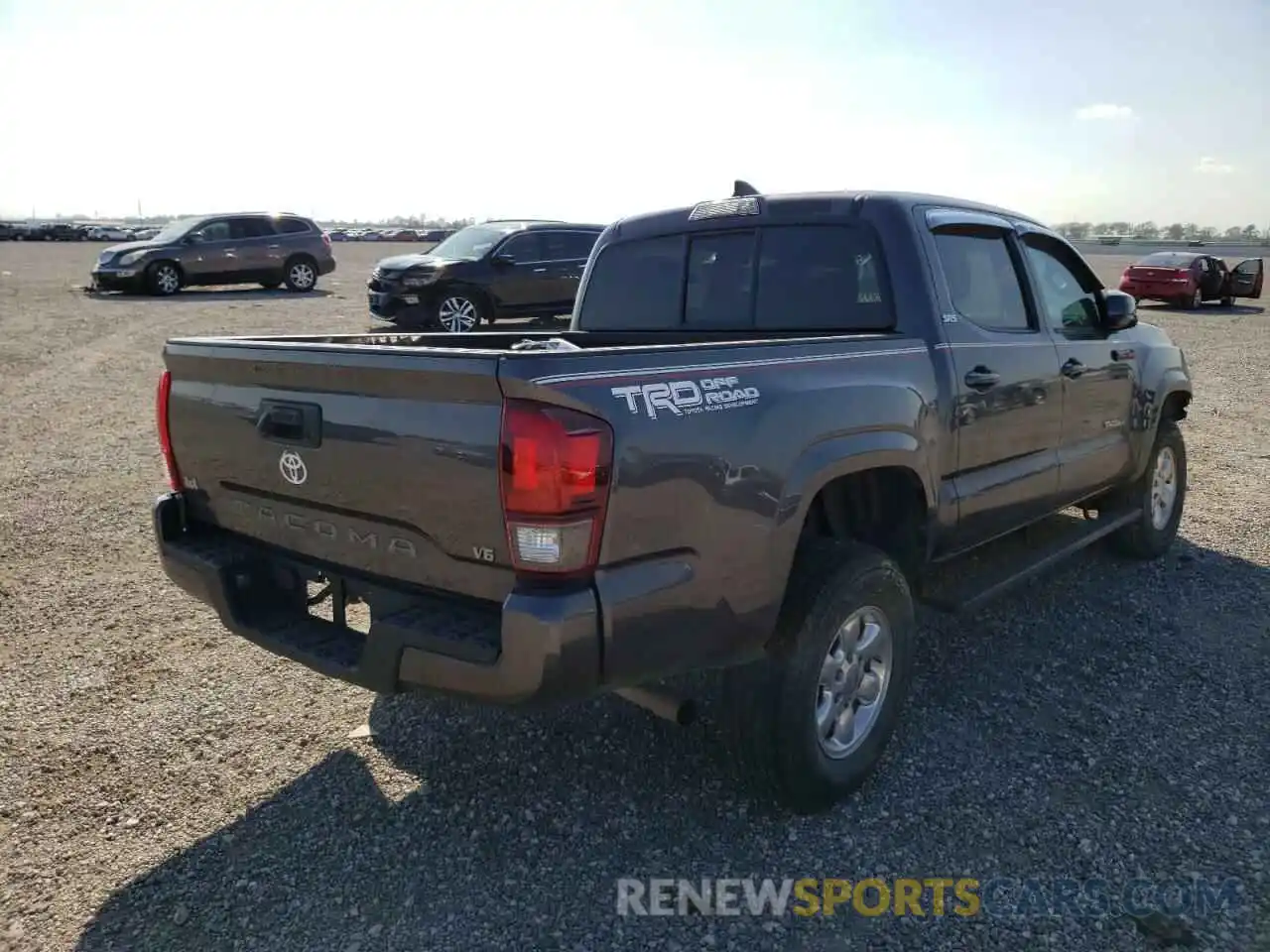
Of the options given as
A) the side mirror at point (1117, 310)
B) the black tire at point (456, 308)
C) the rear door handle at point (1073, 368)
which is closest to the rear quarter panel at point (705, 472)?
the rear door handle at point (1073, 368)

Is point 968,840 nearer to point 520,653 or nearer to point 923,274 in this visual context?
point 520,653

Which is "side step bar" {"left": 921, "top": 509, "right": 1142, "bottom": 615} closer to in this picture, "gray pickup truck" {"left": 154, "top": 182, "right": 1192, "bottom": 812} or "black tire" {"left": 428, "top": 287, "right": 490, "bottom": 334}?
"gray pickup truck" {"left": 154, "top": 182, "right": 1192, "bottom": 812}

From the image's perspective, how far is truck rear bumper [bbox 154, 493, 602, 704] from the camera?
239cm

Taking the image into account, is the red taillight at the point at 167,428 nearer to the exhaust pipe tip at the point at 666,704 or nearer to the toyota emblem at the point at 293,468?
the toyota emblem at the point at 293,468

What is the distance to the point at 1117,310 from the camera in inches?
189

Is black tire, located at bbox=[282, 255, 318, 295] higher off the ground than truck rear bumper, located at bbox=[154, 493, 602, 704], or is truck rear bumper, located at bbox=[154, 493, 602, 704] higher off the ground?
black tire, located at bbox=[282, 255, 318, 295]

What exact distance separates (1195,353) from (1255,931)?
570 inches

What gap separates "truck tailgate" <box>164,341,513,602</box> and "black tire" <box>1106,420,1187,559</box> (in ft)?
14.1

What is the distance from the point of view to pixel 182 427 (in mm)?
3363

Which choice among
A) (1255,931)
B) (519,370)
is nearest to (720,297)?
(519,370)

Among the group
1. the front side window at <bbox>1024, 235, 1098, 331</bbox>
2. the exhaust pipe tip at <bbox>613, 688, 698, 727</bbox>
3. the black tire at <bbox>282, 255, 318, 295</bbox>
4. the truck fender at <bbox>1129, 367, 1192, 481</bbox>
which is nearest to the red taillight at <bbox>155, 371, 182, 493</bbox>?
the exhaust pipe tip at <bbox>613, 688, 698, 727</bbox>

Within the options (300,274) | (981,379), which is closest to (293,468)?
(981,379)

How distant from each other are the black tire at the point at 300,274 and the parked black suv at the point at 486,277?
24.4 feet

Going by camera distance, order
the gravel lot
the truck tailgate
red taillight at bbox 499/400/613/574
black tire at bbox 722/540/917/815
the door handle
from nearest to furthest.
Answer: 1. red taillight at bbox 499/400/613/574
2. the truck tailgate
3. the gravel lot
4. black tire at bbox 722/540/917/815
5. the door handle
